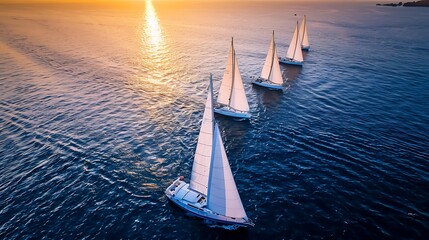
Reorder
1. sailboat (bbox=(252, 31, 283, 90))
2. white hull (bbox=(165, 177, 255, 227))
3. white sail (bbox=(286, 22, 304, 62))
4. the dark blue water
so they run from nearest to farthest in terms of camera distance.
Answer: white hull (bbox=(165, 177, 255, 227)) → the dark blue water → sailboat (bbox=(252, 31, 283, 90)) → white sail (bbox=(286, 22, 304, 62))

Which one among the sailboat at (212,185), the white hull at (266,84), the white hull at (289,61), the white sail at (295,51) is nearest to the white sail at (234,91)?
the white hull at (266,84)

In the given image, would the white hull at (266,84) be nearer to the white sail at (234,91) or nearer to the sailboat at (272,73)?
the sailboat at (272,73)

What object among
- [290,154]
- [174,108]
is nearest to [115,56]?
[174,108]

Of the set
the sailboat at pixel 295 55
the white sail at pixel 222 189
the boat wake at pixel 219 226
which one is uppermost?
the sailboat at pixel 295 55

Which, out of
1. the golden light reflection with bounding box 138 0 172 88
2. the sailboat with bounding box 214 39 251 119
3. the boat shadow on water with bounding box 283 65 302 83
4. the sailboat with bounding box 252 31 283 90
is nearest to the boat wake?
the sailboat with bounding box 214 39 251 119

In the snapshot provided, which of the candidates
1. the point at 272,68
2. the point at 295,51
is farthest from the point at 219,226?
the point at 295,51

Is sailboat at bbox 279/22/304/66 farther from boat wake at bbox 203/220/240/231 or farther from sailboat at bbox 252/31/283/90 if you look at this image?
boat wake at bbox 203/220/240/231

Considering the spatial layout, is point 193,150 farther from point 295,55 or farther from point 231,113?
point 295,55
